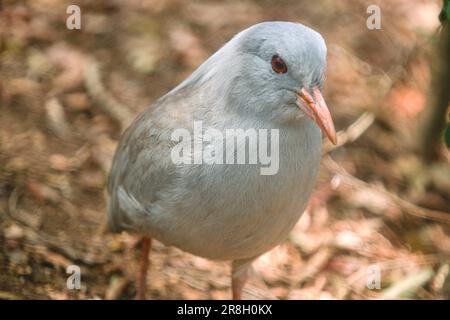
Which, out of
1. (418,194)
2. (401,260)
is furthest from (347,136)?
(401,260)

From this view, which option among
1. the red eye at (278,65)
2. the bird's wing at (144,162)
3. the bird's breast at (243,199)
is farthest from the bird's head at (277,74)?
the bird's wing at (144,162)

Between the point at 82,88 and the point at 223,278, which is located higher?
the point at 82,88

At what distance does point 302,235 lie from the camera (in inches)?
227

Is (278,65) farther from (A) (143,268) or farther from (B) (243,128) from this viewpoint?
(A) (143,268)

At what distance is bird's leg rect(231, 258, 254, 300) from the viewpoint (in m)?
4.69

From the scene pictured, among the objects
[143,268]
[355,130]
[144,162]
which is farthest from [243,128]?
[355,130]

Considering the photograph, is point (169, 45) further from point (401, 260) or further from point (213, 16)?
point (401, 260)

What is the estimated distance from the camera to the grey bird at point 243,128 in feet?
12.3

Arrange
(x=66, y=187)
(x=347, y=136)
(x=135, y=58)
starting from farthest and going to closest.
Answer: (x=135, y=58)
(x=347, y=136)
(x=66, y=187)

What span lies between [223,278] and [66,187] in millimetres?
1297

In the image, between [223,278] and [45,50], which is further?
[45,50]

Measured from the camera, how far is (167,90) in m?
6.50

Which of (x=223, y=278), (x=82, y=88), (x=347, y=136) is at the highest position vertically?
(x=82, y=88)

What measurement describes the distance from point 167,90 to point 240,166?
2.71 meters
